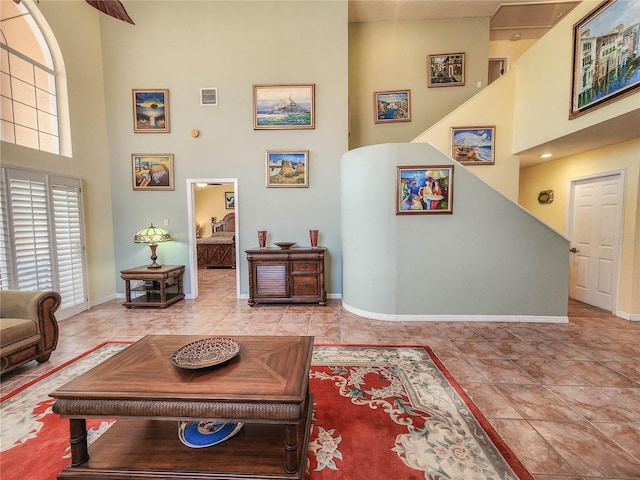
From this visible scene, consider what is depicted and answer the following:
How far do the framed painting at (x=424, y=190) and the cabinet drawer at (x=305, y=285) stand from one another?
1818 millimetres

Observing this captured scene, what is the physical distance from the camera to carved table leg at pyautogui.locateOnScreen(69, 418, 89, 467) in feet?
4.71

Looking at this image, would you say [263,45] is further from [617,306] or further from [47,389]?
[617,306]

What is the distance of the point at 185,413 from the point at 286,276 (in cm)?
328

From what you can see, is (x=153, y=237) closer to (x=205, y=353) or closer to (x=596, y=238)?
(x=205, y=353)

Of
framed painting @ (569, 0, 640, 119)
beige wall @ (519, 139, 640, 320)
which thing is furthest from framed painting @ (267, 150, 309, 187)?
beige wall @ (519, 139, 640, 320)

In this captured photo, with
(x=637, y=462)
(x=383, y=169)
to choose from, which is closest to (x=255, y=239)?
(x=383, y=169)

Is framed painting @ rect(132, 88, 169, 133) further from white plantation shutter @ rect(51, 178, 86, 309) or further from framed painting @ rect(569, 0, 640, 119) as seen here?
framed painting @ rect(569, 0, 640, 119)

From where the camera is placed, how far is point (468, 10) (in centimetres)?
539

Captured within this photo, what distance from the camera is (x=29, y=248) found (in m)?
3.55

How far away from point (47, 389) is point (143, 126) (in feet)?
14.4

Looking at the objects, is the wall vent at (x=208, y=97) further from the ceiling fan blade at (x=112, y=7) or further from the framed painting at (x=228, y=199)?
the framed painting at (x=228, y=199)

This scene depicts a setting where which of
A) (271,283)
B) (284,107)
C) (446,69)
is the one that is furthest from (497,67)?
(271,283)

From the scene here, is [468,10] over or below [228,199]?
over

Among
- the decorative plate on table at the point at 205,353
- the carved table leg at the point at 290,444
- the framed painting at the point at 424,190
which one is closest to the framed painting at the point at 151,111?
the framed painting at the point at 424,190
